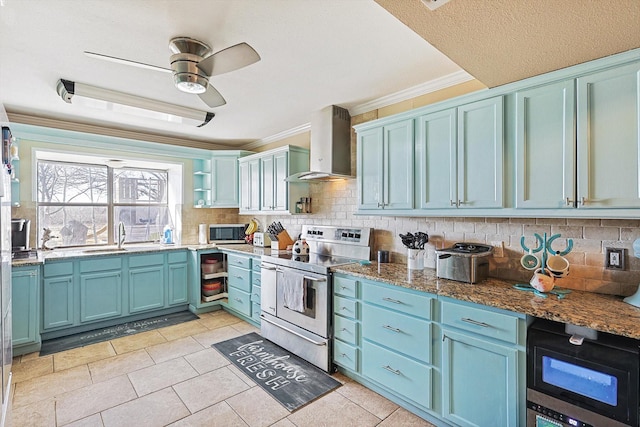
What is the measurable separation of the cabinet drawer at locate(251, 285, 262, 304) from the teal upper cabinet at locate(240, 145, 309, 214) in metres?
1.04

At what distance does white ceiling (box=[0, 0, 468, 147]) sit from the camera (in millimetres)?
1785

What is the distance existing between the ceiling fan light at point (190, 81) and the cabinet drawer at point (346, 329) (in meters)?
2.15

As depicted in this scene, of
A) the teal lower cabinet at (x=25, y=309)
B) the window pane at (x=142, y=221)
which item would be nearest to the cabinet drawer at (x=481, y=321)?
the teal lower cabinet at (x=25, y=309)

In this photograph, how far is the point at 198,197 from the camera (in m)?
5.11

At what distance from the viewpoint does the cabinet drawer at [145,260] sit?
4.00 meters

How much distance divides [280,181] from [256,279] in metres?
1.31

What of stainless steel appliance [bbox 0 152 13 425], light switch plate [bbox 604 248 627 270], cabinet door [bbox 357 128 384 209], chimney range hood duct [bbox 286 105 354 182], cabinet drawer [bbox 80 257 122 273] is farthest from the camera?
cabinet drawer [bbox 80 257 122 273]

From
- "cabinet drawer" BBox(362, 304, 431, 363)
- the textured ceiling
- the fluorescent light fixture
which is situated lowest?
"cabinet drawer" BBox(362, 304, 431, 363)

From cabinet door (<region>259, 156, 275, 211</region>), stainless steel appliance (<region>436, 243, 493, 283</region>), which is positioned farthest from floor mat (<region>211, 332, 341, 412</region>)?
cabinet door (<region>259, 156, 275, 211</region>)

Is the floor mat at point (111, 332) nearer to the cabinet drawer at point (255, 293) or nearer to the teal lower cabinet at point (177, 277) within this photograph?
the teal lower cabinet at point (177, 277)

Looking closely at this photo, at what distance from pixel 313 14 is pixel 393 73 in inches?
39.9

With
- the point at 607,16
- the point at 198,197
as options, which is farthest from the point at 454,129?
the point at 198,197

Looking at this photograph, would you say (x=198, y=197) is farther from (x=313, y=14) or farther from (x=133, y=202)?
(x=313, y=14)

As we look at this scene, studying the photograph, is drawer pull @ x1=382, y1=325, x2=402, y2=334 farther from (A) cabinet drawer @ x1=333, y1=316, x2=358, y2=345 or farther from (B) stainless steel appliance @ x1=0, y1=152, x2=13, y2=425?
(B) stainless steel appliance @ x1=0, y1=152, x2=13, y2=425
